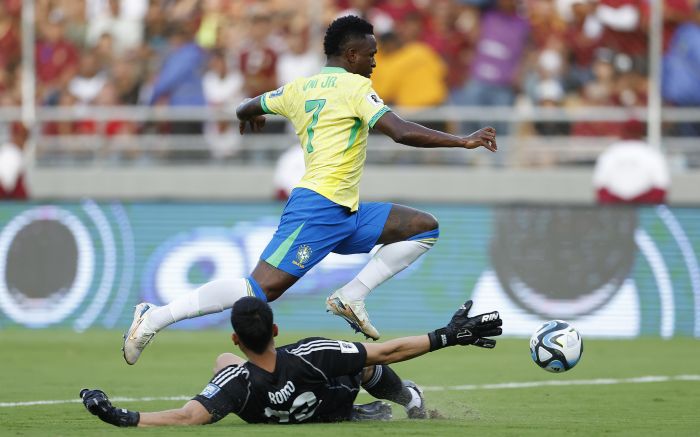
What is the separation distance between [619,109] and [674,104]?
659 mm

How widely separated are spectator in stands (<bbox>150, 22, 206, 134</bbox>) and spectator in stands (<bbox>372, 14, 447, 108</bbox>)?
243cm

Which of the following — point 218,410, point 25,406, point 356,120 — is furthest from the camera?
point 25,406

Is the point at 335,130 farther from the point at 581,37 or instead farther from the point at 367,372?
the point at 581,37

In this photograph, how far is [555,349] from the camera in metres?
9.15

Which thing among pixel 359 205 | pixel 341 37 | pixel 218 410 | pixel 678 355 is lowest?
pixel 678 355

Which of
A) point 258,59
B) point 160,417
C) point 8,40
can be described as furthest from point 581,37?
point 160,417

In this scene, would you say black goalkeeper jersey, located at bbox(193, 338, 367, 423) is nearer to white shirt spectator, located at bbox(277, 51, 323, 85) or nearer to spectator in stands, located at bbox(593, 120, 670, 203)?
spectator in stands, located at bbox(593, 120, 670, 203)

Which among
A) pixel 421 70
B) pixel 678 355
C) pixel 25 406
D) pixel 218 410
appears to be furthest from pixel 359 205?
pixel 421 70

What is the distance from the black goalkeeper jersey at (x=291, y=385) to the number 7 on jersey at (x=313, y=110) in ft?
5.31

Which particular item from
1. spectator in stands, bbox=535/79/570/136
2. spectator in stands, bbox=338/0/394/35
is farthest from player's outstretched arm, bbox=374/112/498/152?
spectator in stands, bbox=338/0/394/35

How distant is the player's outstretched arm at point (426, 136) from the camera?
8555 millimetres

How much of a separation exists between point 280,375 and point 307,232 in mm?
1361

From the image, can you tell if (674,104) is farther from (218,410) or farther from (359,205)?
(218,410)

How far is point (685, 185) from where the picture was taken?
54.5ft
